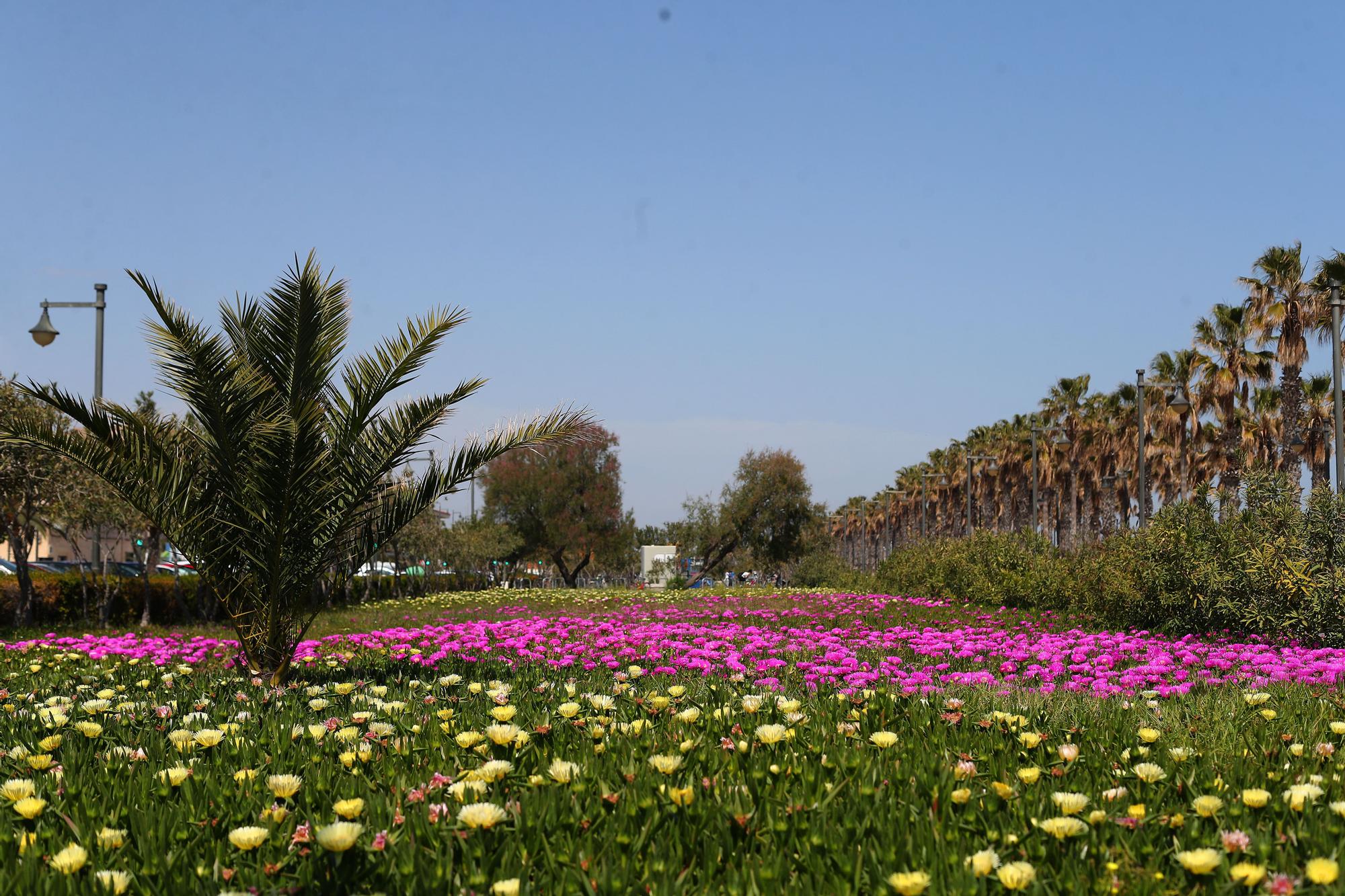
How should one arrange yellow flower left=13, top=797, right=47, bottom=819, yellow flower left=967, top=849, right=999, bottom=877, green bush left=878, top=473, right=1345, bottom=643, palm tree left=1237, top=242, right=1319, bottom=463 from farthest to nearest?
palm tree left=1237, top=242, right=1319, bottom=463 → green bush left=878, top=473, right=1345, bottom=643 → yellow flower left=13, top=797, right=47, bottom=819 → yellow flower left=967, top=849, right=999, bottom=877

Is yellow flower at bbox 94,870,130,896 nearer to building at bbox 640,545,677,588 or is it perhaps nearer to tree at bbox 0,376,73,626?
tree at bbox 0,376,73,626

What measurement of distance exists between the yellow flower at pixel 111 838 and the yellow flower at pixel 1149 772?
3362mm

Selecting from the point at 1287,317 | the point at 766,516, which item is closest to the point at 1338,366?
the point at 1287,317

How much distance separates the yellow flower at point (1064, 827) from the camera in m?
2.96

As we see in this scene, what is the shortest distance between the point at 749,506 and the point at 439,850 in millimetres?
48701

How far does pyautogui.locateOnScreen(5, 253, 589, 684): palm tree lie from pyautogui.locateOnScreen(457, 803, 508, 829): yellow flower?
5803 millimetres

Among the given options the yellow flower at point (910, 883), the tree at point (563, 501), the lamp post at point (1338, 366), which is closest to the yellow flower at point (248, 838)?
the yellow flower at point (910, 883)

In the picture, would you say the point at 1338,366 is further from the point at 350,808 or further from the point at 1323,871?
the point at 350,808

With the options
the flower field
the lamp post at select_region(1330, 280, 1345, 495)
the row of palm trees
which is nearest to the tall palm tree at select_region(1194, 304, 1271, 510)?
the row of palm trees

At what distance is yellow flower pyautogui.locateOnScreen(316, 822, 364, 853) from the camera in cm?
283

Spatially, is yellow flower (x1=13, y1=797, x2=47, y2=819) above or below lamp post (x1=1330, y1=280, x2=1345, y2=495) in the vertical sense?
below

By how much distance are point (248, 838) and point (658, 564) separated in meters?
58.2

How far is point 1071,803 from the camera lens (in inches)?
123

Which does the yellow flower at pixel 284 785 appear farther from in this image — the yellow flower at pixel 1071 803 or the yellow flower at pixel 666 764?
the yellow flower at pixel 1071 803
